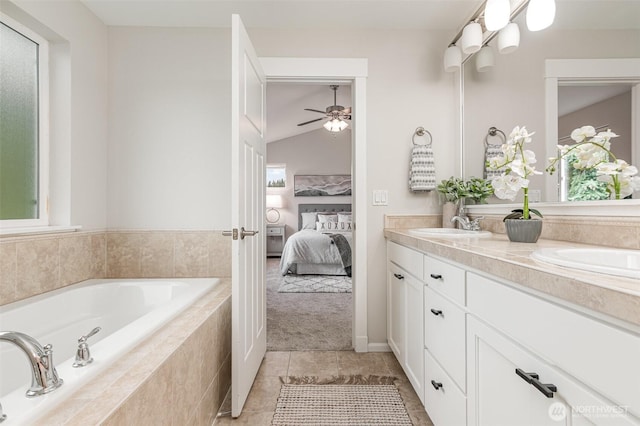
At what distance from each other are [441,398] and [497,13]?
6.60 feet

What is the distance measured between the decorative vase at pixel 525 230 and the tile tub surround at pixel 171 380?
1.44 meters

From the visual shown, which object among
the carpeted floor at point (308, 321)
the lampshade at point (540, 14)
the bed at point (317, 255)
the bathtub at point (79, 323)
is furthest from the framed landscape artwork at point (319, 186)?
the lampshade at point (540, 14)

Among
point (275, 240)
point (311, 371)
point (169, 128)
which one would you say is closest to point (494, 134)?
point (311, 371)

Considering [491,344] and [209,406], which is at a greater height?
[491,344]

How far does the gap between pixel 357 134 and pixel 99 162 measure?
6.10 ft

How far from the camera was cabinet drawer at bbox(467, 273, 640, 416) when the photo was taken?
536mm

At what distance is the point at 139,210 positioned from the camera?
226 cm

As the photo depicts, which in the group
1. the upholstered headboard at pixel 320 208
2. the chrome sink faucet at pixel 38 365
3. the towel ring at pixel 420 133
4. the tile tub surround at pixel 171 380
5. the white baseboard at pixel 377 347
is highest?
the towel ring at pixel 420 133

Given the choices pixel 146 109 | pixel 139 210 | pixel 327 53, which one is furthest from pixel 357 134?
pixel 139 210

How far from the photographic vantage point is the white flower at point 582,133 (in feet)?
3.98

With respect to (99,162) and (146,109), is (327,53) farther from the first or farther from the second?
(99,162)

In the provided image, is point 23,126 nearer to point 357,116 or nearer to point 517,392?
point 357,116

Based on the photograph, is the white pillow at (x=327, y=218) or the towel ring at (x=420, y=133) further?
the white pillow at (x=327, y=218)

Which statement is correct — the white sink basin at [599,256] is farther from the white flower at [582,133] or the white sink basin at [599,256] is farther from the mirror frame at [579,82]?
the white flower at [582,133]
